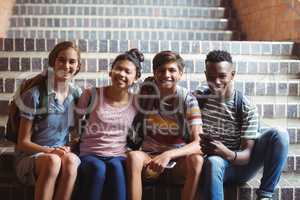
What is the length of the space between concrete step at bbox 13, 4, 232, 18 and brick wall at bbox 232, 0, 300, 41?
0.91ft

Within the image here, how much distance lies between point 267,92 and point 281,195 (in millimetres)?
1105

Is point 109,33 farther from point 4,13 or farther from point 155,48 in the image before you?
point 4,13

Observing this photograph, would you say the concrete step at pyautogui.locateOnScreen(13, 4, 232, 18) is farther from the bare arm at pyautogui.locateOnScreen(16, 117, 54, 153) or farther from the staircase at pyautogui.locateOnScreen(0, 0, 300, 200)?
the bare arm at pyautogui.locateOnScreen(16, 117, 54, 153)

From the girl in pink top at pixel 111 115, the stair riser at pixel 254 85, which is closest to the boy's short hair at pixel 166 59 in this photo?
the girl in pink top at pixel 111 115

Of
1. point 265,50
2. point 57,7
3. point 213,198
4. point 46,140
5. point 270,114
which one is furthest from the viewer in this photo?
point 57,7

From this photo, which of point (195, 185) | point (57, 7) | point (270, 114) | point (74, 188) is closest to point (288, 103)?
point (270, 114)

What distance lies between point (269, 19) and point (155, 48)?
5.21 feet

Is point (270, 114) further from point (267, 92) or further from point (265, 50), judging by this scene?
point (265, 50)

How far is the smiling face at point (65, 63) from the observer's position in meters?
2.08

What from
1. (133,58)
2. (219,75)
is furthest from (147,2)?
(219,75)

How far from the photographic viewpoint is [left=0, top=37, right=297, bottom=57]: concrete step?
3.57 metres

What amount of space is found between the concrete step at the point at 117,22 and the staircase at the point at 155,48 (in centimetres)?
1

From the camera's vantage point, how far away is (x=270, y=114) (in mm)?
3004

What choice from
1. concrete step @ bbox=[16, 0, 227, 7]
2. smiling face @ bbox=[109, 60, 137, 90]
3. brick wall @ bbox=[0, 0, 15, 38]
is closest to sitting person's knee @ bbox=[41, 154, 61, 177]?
smiling face @ bbox=[109, 60, 137, 90]
